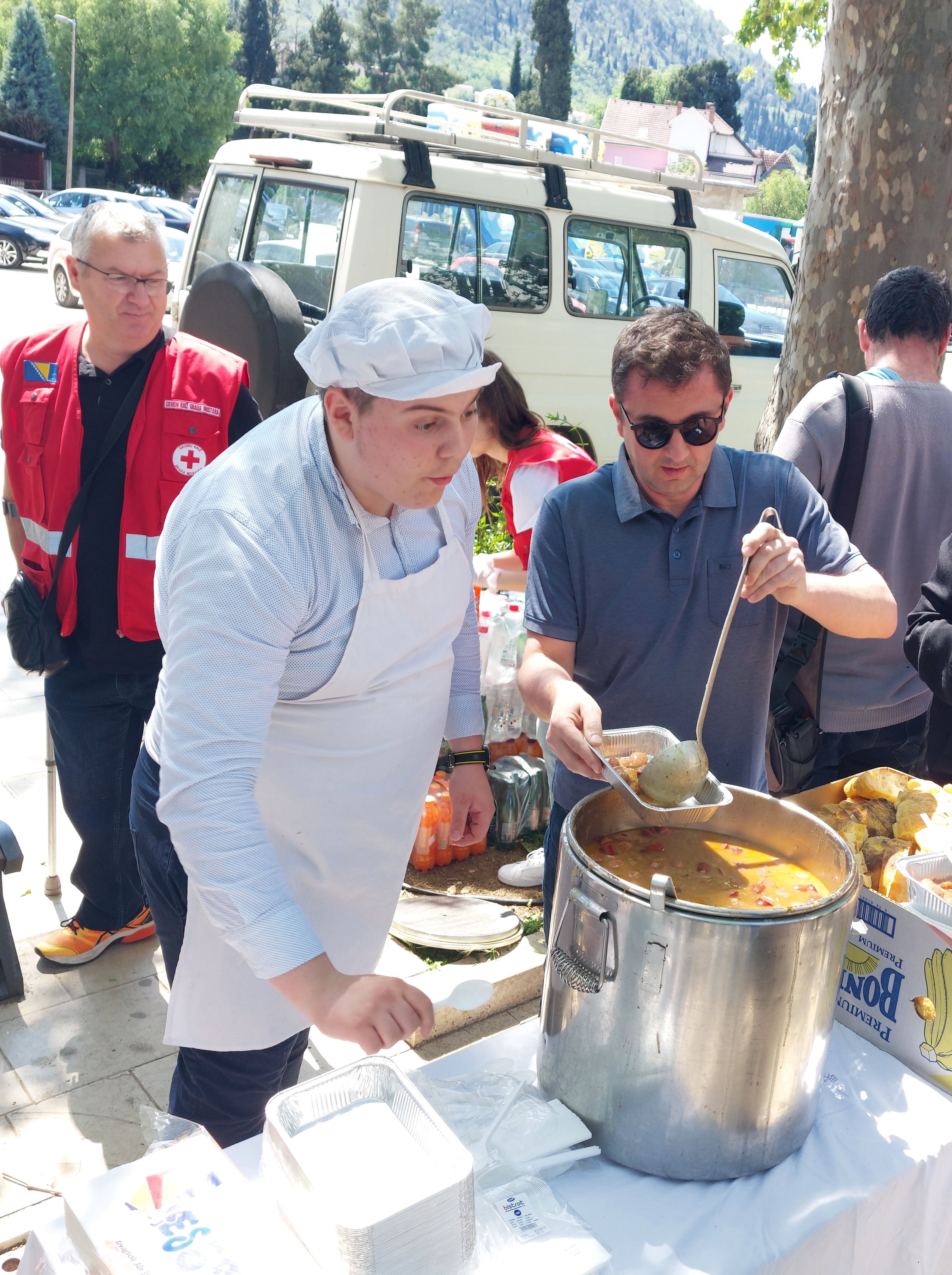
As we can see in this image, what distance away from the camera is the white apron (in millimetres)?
1545

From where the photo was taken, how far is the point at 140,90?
4378 centimetres

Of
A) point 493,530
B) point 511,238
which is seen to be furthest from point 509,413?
point 511,238

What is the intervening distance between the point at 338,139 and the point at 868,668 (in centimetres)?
525

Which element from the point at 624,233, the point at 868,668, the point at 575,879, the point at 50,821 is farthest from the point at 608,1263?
the point at 624,233

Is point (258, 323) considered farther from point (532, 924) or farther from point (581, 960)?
point (581, 960)

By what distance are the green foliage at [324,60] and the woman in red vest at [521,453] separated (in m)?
72.5

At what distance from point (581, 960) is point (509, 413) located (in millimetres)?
2218

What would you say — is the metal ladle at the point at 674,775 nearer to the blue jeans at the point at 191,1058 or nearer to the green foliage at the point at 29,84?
the blue jeans at the point at 191,1058

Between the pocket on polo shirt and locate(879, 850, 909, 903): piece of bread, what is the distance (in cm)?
48

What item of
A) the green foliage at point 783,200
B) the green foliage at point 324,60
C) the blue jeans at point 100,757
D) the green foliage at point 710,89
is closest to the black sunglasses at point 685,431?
the blue jeans at point 100,757

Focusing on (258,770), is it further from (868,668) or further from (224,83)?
(224,83)

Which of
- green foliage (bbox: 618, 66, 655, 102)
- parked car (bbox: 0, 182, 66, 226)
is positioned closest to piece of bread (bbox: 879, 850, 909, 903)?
parked car (bbox: 0, 182, 66, 226)

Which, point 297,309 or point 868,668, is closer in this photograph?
point 868,668

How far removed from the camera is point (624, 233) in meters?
7.32
